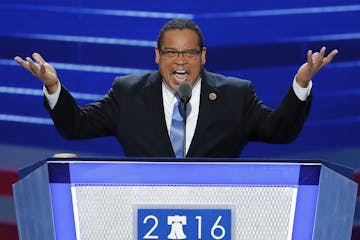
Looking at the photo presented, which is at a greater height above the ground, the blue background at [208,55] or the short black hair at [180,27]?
the short black hair at [180,27]

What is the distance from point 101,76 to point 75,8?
253 mm

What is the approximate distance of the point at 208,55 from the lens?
10.4 ft

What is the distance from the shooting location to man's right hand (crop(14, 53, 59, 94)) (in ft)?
7.30

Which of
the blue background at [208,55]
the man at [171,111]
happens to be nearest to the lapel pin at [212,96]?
the man at [171,111]

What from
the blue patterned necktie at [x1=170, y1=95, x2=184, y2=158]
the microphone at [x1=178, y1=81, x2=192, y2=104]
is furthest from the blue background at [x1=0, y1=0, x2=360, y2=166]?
the microphone at [x1=178, y1=81, x2=192, y2=104]

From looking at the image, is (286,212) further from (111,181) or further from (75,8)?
(75,8)

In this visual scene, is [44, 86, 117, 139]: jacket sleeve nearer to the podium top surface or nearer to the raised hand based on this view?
the raised hand

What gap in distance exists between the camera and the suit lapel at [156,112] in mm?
2459

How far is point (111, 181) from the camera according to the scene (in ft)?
5.92

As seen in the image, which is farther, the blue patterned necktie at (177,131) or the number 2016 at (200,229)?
the blue patterned necktie at (177,131)

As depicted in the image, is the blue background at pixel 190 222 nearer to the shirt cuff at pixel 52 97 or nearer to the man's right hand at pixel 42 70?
the man's right hand at pixel 42 70

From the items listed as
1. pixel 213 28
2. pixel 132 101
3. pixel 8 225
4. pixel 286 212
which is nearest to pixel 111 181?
pixel 286 212

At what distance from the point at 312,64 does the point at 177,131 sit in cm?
42

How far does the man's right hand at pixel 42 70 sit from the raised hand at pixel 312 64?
2.05 feet
